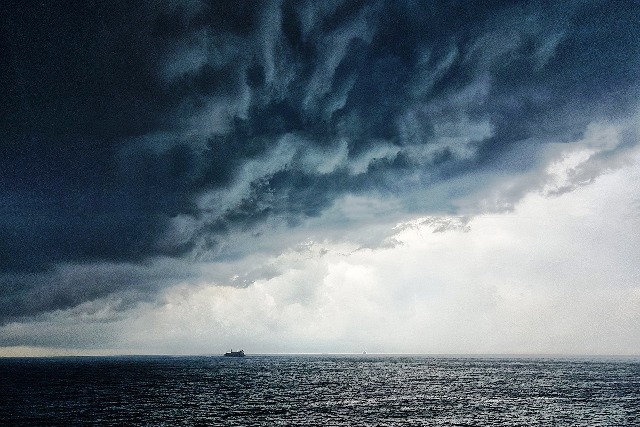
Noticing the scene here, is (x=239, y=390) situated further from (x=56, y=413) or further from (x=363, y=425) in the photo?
(x=363, y=425)

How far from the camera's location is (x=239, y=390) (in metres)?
95.9

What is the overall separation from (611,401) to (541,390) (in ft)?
60.1

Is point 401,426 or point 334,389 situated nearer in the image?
point 401,426

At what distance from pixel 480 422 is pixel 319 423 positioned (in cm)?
2017

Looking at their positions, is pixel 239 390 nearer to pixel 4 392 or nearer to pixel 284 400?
pixel 284 400

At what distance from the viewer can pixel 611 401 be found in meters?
77.2

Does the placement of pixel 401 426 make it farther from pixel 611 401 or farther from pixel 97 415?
pixel 611 401

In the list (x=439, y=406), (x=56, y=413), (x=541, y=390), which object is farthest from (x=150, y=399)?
(x=541, y=390)

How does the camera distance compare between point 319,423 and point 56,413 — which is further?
point 56,413

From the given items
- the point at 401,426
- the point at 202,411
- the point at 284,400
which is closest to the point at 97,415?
the point at 202,411

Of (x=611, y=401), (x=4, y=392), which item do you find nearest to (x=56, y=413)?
(x=4, y=392)

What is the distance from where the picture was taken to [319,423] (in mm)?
54562

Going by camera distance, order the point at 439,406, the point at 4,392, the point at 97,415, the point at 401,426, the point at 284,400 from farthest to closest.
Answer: the point at 4,392
the point at 284,400
the point at 439,406
the point at 97,415
the point at 401,426

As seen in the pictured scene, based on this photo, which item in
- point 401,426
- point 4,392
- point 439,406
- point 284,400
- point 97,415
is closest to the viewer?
point 401,426
